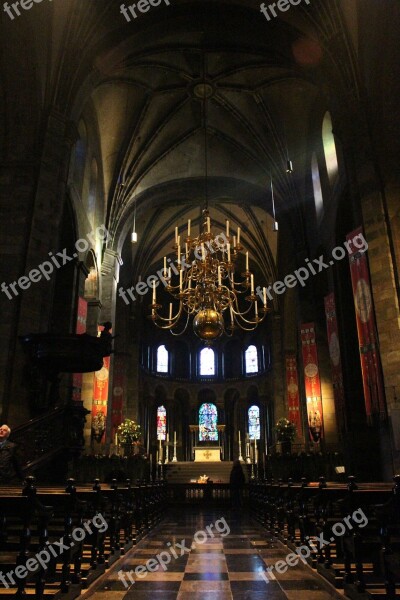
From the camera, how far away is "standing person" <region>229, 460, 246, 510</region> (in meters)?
14.9

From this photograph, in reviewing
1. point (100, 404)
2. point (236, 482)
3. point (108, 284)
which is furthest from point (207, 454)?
point (108, 284)

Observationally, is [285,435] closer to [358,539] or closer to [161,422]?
[358,539]

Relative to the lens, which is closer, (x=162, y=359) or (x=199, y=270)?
(x=199, y=270)

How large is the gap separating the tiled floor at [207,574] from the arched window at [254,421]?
25.3 meters

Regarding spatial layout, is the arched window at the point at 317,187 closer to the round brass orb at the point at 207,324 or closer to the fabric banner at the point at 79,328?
the fabric banner at the point at 79,328

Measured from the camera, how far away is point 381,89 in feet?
38.9

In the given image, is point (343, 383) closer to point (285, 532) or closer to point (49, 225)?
point (285, 532)

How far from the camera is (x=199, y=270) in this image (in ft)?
36.6

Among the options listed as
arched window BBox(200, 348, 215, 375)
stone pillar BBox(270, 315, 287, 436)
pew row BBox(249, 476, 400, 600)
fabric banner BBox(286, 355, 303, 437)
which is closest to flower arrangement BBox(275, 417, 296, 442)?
fabric banner BBox(286, 355, 303, 437)

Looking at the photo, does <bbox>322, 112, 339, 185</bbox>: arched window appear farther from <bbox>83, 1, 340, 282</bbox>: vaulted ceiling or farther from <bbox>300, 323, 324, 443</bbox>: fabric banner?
<bbox>300, 323, 324, 443</bbox>: fabric banner

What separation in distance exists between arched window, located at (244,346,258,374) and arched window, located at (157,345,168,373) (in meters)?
Result: 5.77

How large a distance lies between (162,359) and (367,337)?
25.0 meters

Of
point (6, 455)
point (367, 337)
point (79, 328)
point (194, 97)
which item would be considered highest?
point (194, 97)

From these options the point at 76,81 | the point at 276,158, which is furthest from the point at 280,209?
the point at 76,81
